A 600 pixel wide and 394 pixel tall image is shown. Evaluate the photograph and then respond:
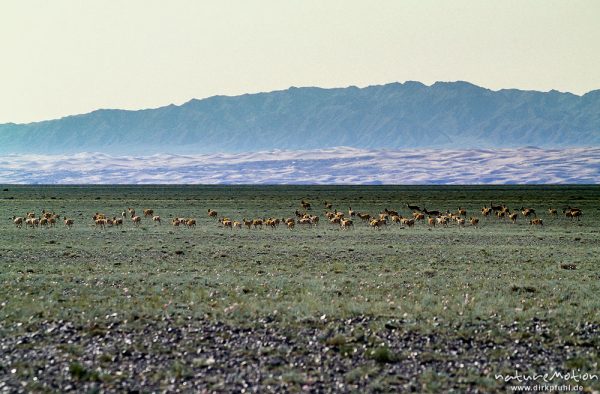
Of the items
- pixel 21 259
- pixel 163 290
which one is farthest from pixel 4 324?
pixel 21 259

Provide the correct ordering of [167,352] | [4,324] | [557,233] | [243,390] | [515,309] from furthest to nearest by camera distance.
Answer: [557,233], [515,309], [4,324], [167,352], [243,390]

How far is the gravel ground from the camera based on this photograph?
12641 millimetres

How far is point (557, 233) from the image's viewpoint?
153 ft

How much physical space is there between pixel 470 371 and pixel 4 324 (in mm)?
9298

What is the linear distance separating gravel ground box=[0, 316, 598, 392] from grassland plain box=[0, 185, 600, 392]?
37mm

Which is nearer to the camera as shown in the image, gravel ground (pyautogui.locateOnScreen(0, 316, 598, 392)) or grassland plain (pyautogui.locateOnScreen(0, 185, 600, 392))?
gravel ground (pyautogui.locateOnScreen(0, 316, 598, 392))

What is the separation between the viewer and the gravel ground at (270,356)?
12641mm

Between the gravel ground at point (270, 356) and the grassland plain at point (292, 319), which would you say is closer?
the gravel ground at point (270, 356)

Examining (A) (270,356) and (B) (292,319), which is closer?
(A) (270,356)

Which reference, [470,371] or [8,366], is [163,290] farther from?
[470,371]

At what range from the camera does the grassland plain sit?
13.1 m

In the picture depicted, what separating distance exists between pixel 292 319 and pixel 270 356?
114 inches

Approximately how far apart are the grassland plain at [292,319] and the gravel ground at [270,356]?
4 cm

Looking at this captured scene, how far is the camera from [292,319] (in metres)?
17.0
